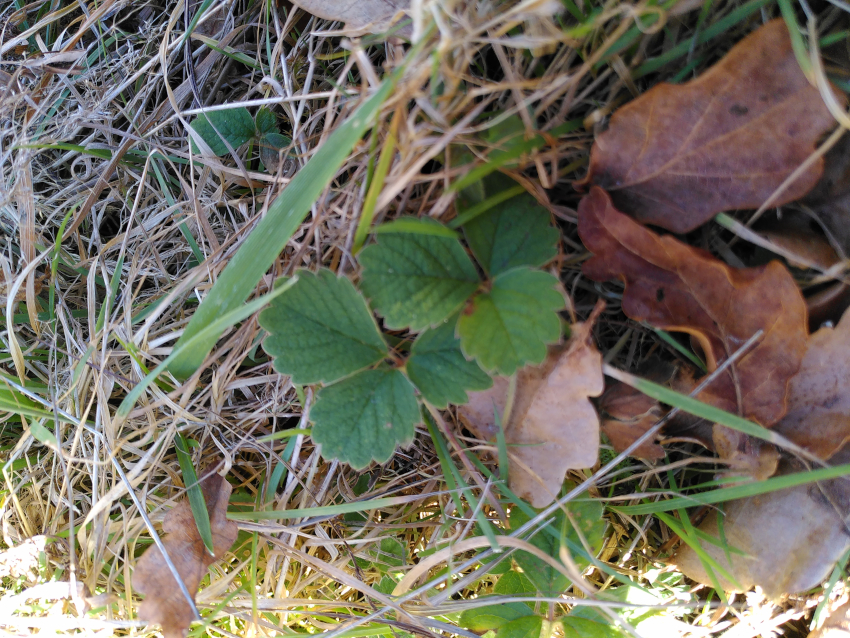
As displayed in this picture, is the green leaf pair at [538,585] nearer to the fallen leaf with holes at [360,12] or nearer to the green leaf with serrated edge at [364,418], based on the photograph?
the green leaf with serrated edge at [364,418]

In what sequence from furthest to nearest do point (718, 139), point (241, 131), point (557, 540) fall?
point (241, 131), point (557, 540), point (718, 139)

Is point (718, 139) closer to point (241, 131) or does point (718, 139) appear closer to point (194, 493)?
point (241, 131)

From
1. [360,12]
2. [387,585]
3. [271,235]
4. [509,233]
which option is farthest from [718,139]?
[387,585]

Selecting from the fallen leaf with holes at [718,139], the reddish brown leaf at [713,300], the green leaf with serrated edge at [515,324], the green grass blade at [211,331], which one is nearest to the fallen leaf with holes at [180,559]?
the green grass blade at [211,331]

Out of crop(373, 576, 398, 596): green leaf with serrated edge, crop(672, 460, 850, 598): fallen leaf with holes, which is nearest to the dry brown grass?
crop(373, 576, 398, 596): green leaf with serrated edge

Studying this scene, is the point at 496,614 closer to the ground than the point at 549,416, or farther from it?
closer to the ground

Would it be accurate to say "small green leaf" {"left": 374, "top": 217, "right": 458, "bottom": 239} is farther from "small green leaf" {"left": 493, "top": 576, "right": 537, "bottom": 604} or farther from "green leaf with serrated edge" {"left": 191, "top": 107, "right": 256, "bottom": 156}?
"small green leaf" {"left": 493, "top": 576, "right": 537, "bottom": 604}
